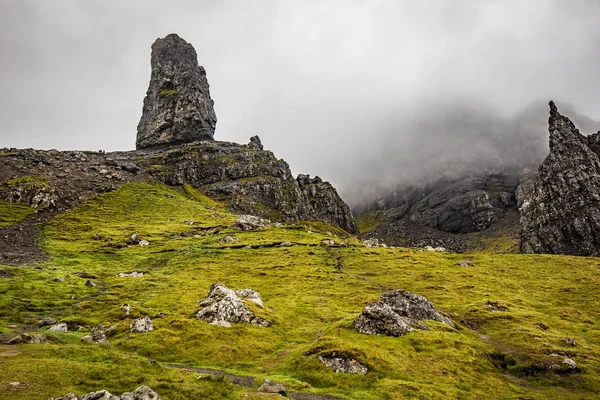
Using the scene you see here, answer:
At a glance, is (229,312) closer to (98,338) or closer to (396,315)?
(98,338)

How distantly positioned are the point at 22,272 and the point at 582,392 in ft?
A: 347

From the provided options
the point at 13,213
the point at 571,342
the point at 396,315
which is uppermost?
the point at 13,213

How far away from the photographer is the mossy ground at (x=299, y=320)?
3422 cm

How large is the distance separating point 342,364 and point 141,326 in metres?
30.1

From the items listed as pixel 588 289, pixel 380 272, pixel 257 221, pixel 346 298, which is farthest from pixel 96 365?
pixel 257 221

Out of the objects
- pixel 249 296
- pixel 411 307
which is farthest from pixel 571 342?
pixel 249 296

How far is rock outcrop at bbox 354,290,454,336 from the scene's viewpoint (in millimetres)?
52906

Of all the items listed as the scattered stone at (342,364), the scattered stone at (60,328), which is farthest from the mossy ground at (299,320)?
the scattered stone at (60,328)

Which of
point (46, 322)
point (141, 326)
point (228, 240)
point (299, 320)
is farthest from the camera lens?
point (228, 240)

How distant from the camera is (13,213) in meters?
144

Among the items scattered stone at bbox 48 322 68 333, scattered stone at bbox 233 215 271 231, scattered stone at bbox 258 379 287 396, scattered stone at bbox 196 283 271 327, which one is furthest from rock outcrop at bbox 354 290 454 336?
scattered stone at bbox 233 215 271 231

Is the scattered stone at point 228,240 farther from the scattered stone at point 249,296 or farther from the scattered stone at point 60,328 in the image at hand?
the scattered stone at point 60,328

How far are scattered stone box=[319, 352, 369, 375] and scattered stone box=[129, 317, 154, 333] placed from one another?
26503 millimetres

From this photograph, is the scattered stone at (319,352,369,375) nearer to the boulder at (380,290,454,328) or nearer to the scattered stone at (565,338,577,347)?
the boulder at (380,290,454,328)
